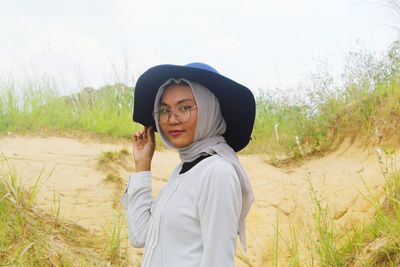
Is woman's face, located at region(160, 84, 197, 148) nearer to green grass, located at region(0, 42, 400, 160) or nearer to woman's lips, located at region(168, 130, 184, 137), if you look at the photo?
woman's lips, located at region(168, 130, 184, 137)

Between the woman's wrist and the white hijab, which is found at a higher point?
the white hijab

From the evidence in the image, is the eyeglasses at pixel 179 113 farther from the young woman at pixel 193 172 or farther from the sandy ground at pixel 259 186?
the sandy ground at pixel 259 186

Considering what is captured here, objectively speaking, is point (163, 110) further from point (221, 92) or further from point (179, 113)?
point (221, 92)

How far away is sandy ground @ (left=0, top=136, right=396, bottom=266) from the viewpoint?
4.45 m

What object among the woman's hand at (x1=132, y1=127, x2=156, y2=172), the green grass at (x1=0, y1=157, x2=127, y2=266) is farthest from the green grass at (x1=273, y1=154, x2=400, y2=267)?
the green grass at (x1=0, y1=157, x2=127, y2=266)

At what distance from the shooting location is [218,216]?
5.54 ft

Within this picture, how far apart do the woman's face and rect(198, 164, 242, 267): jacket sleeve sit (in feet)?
0.77

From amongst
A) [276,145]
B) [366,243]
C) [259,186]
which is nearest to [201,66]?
[366,243]

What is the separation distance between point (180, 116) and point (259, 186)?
3.78m

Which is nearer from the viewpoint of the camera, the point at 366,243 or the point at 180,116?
the point at 180,116

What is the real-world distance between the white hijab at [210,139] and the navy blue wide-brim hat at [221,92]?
0.03m

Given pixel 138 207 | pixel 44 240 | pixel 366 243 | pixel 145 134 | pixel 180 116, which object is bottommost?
pixel 44 240

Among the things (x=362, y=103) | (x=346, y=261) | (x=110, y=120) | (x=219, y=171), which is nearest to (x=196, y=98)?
(x=219, y=171)

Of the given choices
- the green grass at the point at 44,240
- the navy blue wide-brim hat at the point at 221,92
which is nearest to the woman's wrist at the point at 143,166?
the navy blue wide-brim hat at the point at 221,92
